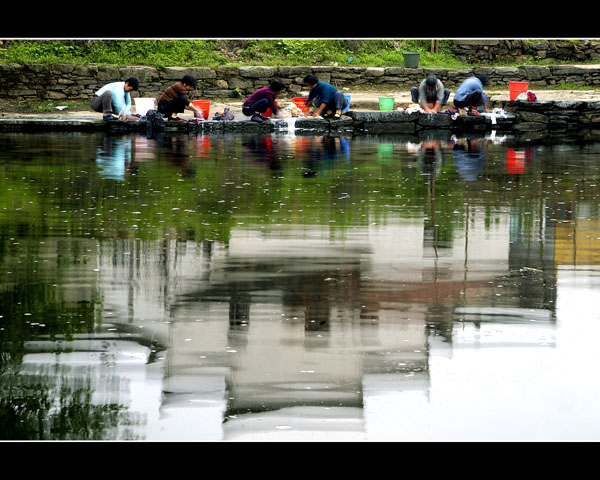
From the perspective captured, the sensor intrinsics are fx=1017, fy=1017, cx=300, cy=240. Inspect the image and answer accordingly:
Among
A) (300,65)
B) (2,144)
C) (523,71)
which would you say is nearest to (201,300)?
(2,144)

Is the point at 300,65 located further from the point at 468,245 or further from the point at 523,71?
the point at 468,245

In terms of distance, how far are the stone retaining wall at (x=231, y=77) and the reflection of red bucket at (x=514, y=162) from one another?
27.8 ft

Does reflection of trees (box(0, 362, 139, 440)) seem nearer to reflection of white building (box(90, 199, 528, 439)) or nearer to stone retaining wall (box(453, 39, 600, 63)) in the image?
reflection of white building (box(90, 199, 528, 439))

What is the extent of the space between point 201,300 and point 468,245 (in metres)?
2.80

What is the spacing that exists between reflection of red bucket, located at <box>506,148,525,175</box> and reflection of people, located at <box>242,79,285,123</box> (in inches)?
201

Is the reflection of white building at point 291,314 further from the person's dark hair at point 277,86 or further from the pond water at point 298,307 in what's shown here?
the person's dark hair at point 277,86

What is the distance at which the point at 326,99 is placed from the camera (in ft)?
65.7

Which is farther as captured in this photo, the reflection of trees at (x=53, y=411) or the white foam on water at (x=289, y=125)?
the white foam on water at (x=289, y=125)

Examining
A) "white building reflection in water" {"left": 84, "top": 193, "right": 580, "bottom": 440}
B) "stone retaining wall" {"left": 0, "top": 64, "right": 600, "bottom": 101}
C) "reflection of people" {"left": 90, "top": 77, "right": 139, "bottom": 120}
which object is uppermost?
"stone retaining wall" {"left": 0, "top": 64, "right": 600, "bottom": 101}

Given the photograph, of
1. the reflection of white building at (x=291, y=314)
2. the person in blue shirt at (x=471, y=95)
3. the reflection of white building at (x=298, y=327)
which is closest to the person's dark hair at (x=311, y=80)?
the person in blue shirt at (x=471, y=95)

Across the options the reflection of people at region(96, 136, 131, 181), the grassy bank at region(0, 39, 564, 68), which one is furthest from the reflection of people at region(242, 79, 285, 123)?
the grassy bank at region(0, 39, 564, 68)

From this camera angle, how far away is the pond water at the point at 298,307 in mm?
4715

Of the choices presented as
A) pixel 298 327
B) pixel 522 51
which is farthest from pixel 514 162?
pixel 522 51

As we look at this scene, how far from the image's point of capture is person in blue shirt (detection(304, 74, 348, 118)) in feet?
65.7
